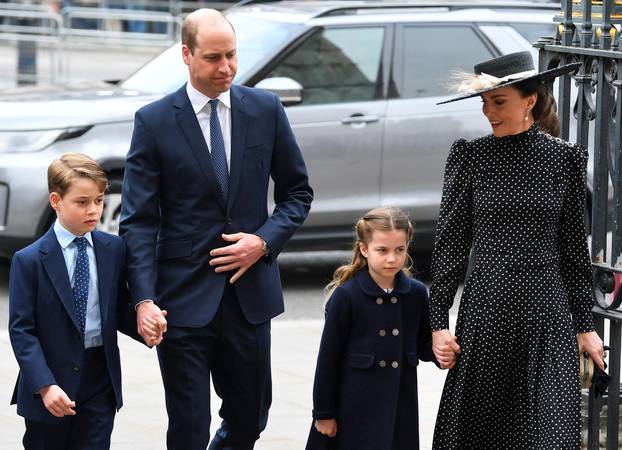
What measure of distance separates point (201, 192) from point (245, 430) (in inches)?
35.3

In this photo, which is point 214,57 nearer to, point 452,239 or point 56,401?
point 452,239

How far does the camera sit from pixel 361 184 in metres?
9.59

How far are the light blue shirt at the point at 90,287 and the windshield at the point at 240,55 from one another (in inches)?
184

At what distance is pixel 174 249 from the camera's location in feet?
16.4

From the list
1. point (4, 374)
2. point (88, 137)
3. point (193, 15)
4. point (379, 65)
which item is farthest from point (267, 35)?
point (193, 15)

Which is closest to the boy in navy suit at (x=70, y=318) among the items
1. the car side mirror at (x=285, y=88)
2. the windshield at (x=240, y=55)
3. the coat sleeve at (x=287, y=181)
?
the coat sleeve at (x=287, y=181)

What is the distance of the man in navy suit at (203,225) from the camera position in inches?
193

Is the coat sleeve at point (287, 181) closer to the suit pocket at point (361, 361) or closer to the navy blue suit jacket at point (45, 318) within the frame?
the suit pocket at point (361, 361)

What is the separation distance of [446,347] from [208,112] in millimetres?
1157

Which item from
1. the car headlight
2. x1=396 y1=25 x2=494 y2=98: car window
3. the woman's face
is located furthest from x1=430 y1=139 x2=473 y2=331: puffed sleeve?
x1=396 y1=25 x2=494 y2=98: car window

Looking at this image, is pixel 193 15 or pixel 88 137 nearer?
pixel 193 15

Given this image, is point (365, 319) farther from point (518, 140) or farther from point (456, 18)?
point (456, 18)

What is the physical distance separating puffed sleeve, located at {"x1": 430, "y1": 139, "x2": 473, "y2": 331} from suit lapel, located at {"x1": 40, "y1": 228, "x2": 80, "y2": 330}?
119 cm

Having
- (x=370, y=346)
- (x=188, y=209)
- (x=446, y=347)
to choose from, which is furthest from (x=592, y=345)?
(x=188, y=209)
